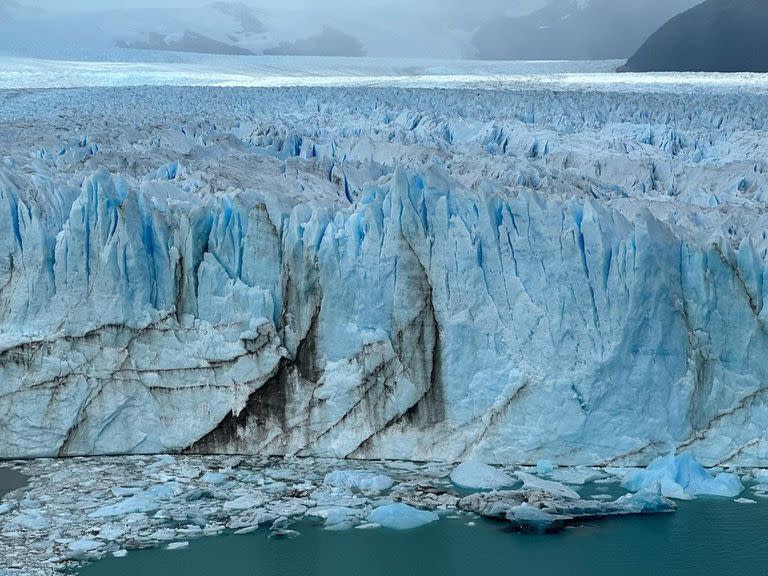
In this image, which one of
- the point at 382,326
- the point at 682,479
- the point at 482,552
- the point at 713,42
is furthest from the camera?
the point at 713,42

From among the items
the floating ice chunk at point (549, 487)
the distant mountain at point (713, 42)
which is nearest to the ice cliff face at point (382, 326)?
the floating ice chunk at point (549, 487)

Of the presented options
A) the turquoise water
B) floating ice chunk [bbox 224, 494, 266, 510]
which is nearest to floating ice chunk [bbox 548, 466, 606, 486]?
the turquoise water

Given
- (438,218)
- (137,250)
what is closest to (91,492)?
(137,250)

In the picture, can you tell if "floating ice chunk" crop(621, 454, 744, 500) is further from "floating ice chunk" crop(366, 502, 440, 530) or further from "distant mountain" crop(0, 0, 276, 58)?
"distant mountain" crop(0, 0, 276, 58)

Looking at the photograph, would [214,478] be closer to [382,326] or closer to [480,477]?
[382,326]

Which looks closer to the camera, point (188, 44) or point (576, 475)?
point (576, 475)

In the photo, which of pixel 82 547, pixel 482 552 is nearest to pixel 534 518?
pixel 482 552
